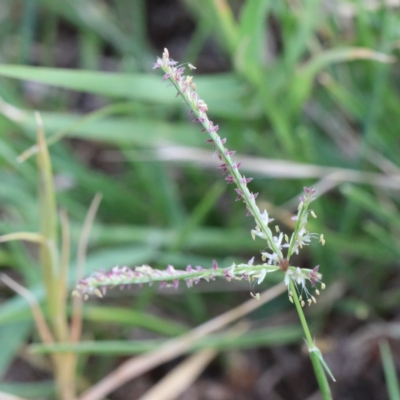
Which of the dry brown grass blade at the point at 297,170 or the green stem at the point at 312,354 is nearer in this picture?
the green stem at the point at 312,354

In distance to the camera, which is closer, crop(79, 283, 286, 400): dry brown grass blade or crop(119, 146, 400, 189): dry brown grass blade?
crop(79, 283, 286, 400): dry brown grass blade

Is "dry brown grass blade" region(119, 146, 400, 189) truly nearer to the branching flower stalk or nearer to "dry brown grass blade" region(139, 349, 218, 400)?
"dry brown grass blade" region(139, 349, 218, 400)

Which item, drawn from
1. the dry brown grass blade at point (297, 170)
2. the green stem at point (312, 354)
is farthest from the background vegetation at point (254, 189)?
the green stem at point (312, 354)

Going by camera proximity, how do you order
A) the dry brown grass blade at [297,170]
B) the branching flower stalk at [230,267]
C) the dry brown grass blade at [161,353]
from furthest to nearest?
the dry brown grass blade at [297,170] → the dry brown grass blade at [161,353] → the branching flower stalk at [230,267]

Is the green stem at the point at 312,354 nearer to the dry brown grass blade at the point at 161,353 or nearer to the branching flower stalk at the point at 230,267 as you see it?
the branching flower stalk at the point at 230,267

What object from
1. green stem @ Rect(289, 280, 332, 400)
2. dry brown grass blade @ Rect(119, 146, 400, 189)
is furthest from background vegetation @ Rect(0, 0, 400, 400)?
green stem @ Rect(289, 280, 332, 400)

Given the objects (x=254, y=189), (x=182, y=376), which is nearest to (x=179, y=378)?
(x=182, y=376)

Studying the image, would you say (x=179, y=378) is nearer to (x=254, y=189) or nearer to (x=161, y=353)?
(x=161, y=353)

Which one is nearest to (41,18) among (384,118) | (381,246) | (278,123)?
(278,123)

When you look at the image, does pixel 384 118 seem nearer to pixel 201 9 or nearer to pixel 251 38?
pixel 251 38
